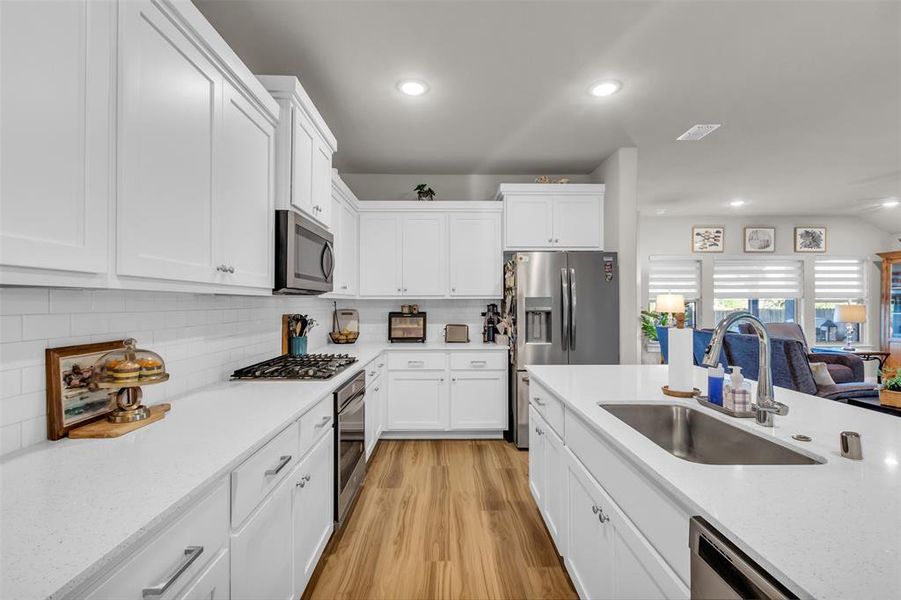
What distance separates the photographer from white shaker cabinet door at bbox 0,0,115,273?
2.48 ft

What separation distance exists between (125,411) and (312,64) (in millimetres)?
1979

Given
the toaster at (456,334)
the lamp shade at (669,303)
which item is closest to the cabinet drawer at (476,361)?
the toaster at (456,334)

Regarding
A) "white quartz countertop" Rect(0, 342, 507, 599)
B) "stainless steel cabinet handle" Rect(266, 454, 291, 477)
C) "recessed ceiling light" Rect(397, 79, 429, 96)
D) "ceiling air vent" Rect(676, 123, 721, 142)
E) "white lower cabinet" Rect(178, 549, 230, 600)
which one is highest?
"ceiling air vent" Rect(676, 123, 721, 142)

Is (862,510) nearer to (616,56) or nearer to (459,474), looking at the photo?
(616,56)

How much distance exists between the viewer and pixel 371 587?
180 cm

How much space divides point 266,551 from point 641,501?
44.7 inches

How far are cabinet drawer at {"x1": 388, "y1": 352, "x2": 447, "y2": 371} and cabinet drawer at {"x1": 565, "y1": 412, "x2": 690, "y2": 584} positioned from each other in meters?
2.16

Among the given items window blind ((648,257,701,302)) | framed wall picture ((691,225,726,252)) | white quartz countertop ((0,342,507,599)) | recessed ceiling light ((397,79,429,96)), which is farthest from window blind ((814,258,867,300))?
white quartz countertop ((0,342,507,599))

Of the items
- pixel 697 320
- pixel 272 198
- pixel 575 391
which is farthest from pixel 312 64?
pixel 697 320

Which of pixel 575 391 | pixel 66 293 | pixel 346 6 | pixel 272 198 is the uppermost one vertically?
pixel 346 6

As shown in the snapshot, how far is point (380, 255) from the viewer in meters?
3.82

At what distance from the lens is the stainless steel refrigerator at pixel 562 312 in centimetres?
343

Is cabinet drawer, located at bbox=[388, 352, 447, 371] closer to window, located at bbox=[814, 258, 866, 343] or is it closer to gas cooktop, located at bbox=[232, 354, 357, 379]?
gas cooktop, located at bbox=[232, 354, 357, 379]

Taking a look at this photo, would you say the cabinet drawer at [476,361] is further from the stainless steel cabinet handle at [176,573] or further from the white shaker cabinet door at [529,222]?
the stainless steel cabinet handle at [176,573]
